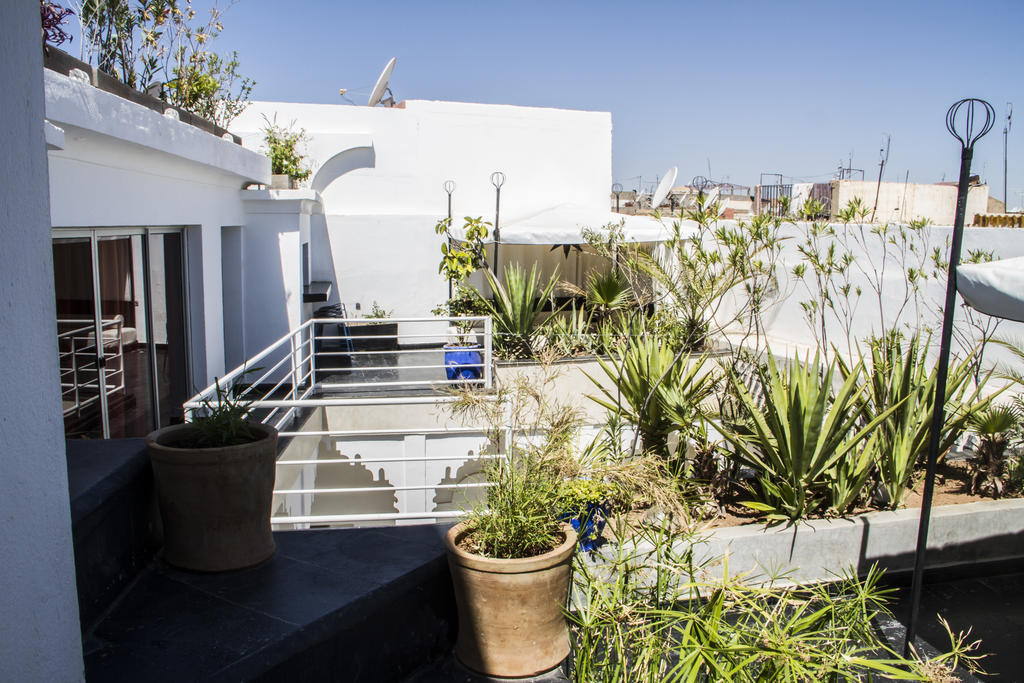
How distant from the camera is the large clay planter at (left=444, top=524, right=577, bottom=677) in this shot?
9.64ft

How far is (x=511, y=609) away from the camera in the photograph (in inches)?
116

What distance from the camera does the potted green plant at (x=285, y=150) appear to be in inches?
456

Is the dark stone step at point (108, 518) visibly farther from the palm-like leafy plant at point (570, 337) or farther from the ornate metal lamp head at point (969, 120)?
the palm-like leafy plant at point (570, 337)

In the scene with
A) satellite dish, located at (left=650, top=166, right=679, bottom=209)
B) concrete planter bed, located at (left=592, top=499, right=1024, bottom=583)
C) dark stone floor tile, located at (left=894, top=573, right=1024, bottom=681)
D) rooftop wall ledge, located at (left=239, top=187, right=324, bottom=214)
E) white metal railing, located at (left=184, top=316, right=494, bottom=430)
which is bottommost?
dark stone floor tile, located at (left=894, top=573, right=1024, bottom=681)

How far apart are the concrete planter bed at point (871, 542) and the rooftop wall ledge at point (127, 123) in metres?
4.34

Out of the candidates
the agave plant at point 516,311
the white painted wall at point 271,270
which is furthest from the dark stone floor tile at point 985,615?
the white painted wall at point 271,270

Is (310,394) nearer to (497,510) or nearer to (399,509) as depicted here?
(399,509)

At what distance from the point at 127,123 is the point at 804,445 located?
4.91 metres

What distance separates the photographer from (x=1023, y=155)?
1902cm

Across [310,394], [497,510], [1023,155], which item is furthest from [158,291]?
[1023,155]

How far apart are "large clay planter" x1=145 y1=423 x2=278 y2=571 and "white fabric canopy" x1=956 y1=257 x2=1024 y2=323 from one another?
326cm

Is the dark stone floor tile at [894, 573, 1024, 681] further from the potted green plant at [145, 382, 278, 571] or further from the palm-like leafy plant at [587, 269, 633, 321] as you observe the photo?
the palm-like leafy plant at [587, 269, 633, 321]

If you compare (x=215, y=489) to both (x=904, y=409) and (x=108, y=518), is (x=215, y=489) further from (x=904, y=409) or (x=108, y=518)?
(x=904, y=409)

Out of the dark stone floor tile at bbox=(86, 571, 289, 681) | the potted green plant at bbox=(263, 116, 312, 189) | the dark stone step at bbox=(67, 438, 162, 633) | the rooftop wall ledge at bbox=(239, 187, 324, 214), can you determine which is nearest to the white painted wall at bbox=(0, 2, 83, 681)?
the dark stone floor tile at bbox=(86, 571, 289, 681)
